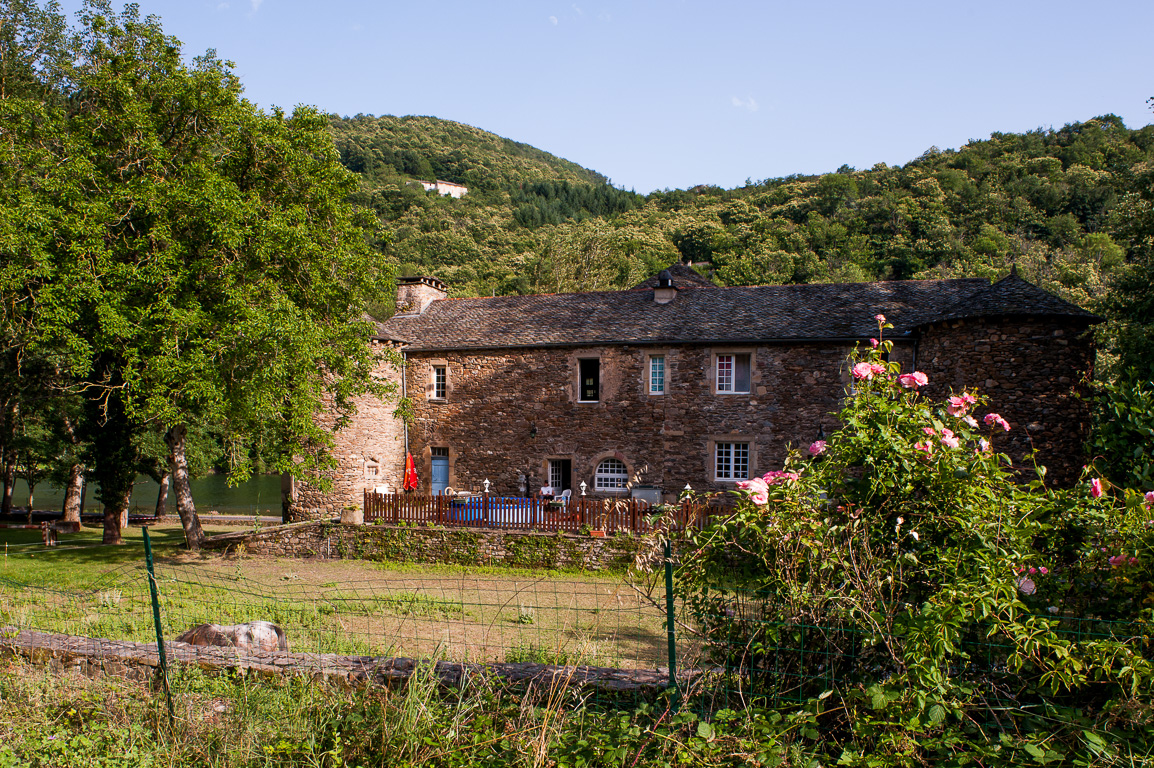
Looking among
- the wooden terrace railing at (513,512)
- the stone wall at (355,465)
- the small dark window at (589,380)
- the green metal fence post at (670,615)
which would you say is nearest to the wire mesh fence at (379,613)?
the green metal fence post at (670,615)

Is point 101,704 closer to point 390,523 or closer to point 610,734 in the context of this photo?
point 610,734

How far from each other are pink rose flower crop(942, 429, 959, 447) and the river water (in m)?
30.7

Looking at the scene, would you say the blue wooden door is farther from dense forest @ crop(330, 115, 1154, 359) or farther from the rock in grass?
dense forest @ crop(330, 115, 1154, 359)

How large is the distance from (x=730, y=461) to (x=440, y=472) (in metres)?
9.05

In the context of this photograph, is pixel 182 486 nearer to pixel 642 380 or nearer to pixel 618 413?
pixel 618 413

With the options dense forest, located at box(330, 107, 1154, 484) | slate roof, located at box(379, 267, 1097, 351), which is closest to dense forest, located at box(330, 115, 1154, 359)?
dense forest, located at box(330, 107, 1154, 484)

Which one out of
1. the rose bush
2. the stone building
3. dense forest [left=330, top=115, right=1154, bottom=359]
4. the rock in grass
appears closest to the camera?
the rose bush

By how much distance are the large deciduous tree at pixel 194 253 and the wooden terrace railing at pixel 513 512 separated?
2.36 meters

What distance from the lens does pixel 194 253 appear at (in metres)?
15.6

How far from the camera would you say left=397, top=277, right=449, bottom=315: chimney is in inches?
971

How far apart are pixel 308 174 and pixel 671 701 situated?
15.8m

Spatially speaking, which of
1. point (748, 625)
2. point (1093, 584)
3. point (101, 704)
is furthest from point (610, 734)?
point (101, 704)

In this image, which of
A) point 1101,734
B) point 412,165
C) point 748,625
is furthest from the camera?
point 412,165

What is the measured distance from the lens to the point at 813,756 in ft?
11.9
